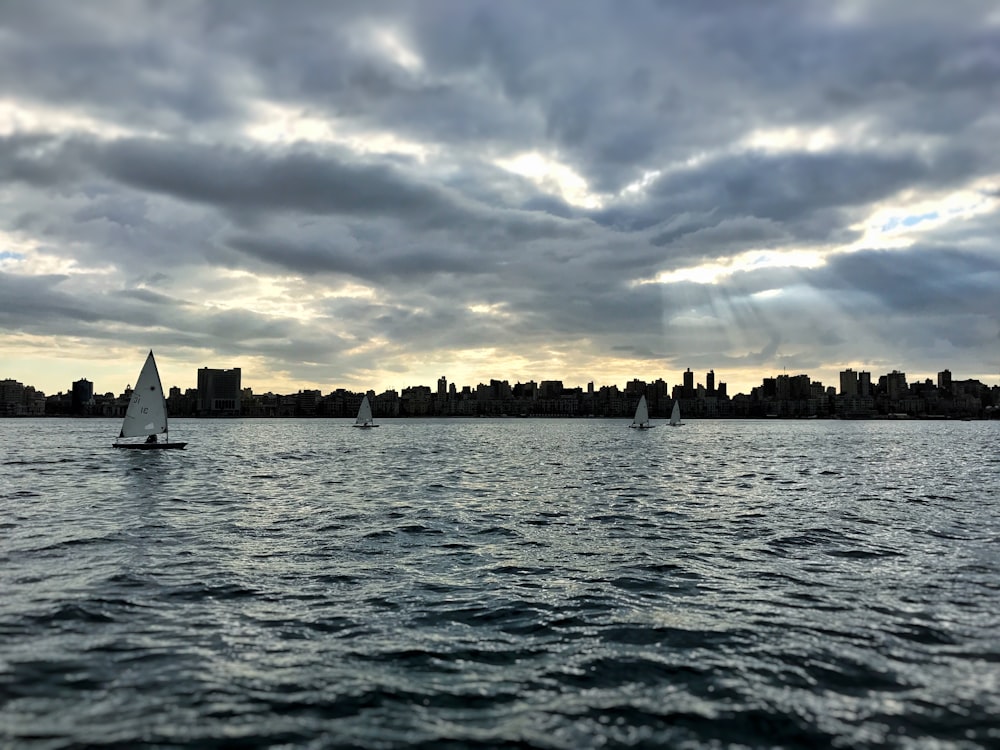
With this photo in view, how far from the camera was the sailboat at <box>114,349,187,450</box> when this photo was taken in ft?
232

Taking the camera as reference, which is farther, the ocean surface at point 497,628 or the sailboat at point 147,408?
the sailboat at point 147,408

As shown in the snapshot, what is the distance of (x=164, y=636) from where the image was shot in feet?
46.3

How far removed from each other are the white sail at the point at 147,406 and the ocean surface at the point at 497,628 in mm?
A: 39301

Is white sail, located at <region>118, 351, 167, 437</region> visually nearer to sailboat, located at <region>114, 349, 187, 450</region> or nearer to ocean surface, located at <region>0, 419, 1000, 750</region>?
sailboat, located at <region>114, 349, 187, 450</region>

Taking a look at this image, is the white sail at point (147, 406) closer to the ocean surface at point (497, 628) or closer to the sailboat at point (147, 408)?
the sailboat at point (147, 408)

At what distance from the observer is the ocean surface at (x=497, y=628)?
400 inches

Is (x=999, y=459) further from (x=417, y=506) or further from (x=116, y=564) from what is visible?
(x=116, y=564)

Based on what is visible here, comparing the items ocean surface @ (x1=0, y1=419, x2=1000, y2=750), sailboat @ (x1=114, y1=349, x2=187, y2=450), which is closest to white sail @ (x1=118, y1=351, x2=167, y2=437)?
sailboat @ (x1=114, y1=349, x2=187, y2=450)

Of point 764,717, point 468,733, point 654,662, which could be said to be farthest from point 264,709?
point 764,717

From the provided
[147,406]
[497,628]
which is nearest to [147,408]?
[147,406]

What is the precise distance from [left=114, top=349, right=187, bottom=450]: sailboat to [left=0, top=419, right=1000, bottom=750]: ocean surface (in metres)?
39.3

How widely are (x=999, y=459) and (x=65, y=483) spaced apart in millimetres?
97811

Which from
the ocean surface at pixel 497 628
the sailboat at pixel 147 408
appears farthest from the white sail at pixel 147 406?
the ocean surface at pixel 497 628

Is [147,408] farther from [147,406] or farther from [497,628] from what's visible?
[497,628]
